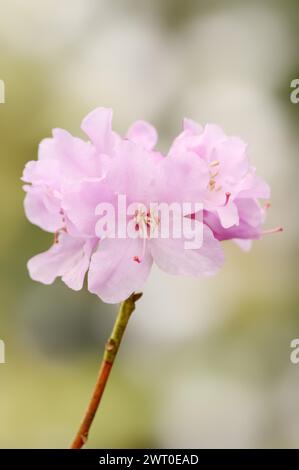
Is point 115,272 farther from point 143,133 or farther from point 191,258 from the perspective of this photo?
point 143,133

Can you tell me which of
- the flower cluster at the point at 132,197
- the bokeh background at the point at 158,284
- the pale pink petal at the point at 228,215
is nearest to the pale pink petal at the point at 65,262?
the flower cluster at the point at 132,197

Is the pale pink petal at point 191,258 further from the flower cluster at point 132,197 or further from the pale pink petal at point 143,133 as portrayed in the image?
the pale pink petal at point 143,133

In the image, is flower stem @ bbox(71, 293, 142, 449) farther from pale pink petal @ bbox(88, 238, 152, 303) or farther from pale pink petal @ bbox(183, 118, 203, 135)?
pale pink petal @ bbox(183, 118, 203, 135)

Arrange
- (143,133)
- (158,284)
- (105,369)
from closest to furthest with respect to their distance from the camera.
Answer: (105,369) → (143,133) → (158,284)

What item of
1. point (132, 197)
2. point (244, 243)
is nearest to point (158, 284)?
point (244, 243)

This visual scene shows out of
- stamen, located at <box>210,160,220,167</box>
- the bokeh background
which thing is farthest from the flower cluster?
the bokeh background
